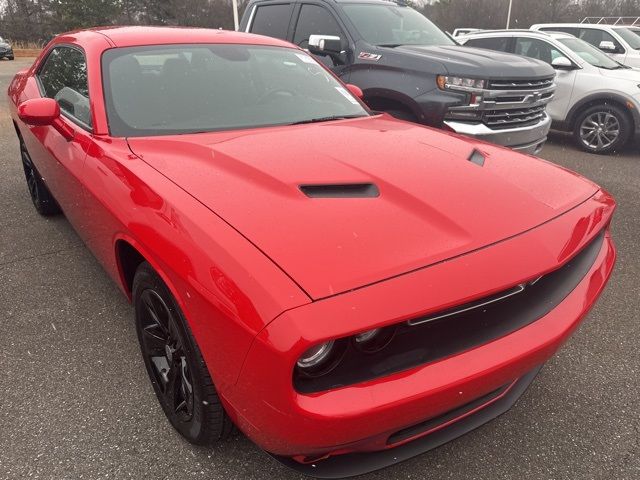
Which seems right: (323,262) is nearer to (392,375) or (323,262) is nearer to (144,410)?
(392,375)

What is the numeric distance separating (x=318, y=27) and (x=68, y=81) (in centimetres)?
328

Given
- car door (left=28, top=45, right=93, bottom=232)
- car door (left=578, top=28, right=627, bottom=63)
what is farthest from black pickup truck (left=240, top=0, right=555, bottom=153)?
car door (left=578, top=28, right=627, bottom=63)

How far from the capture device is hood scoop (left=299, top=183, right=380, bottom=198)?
1822 millimetres

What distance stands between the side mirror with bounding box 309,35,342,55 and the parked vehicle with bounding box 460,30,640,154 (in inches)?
154

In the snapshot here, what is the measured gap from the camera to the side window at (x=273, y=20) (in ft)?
19.6

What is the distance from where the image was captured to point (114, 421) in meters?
2.11

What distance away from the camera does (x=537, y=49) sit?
309 inches

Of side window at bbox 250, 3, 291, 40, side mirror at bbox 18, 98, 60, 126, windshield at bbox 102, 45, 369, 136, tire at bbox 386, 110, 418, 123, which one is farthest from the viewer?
side window at bbox 250, 3, 291, 40

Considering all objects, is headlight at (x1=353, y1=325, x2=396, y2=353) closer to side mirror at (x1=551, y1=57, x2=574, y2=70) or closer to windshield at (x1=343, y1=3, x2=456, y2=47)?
windshield at (x1=343, y1=3, x2=456, y2=47)

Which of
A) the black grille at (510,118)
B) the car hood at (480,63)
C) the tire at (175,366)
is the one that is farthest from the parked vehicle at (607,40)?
the tire at (175,366)

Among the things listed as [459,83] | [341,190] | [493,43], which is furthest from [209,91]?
[493,43]

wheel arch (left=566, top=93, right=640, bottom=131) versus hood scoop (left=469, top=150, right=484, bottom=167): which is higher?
hood scoop (left=469, top=150, right=484, bottom=167)

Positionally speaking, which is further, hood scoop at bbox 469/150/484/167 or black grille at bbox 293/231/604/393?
hood scoop at bbox 469/150/484/167

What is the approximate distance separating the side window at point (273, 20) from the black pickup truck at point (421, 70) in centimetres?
2
